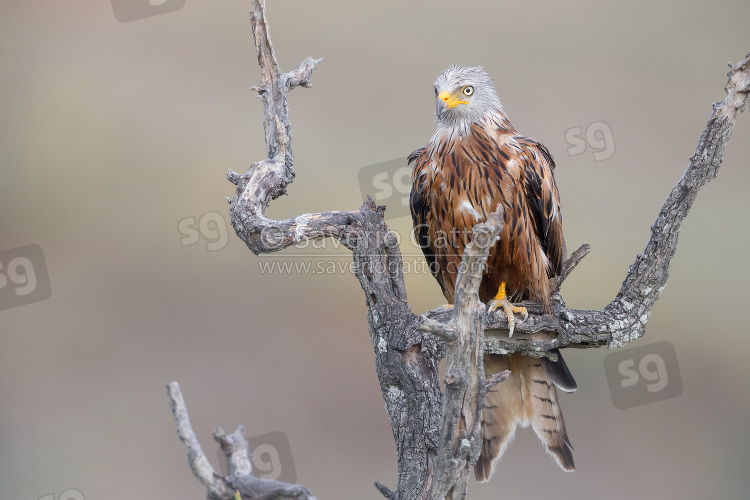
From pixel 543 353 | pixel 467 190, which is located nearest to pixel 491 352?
pixel 543 353

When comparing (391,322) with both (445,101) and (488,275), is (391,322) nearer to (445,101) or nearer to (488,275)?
(488,275)

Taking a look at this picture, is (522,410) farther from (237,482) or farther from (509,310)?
(237,482)

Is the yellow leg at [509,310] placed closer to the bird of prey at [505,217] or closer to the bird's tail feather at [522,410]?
the bird of prey at [505,217]

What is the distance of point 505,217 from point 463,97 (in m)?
0.56

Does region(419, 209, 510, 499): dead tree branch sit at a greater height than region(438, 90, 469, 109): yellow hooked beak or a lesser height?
lesser

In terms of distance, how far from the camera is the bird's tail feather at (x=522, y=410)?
10.9ft

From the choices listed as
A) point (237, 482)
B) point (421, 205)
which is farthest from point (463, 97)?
point (237, 482)

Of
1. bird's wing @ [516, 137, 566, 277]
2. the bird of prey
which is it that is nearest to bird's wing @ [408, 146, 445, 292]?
the bird of prey

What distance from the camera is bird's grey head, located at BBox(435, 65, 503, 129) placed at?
3.13 meters

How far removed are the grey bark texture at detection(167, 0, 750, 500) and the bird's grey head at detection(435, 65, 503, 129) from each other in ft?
A: 1.96

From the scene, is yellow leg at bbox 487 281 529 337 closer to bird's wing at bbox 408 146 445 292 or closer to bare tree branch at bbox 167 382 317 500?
bird's wing at bbox 408 146 445 292

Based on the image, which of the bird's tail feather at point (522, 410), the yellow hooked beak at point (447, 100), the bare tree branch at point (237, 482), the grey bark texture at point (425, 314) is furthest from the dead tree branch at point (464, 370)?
the yellow hooked beak at point (447, 100)

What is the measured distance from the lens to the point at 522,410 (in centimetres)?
339

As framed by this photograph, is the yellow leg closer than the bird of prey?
Yes
